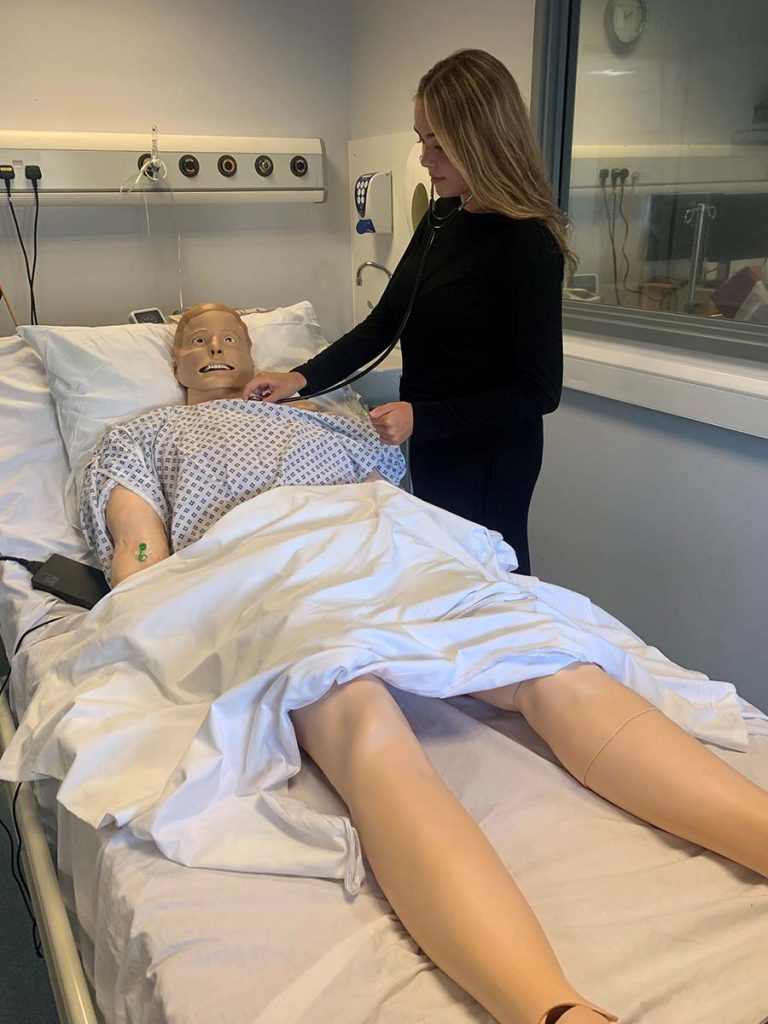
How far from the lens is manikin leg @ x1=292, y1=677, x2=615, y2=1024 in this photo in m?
0.73

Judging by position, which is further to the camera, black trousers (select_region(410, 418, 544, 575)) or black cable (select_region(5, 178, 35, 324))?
black cable (select_region(5, 178, 35, 324))

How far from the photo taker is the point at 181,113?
238 cm

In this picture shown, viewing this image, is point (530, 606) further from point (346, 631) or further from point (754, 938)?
point (754, 938)

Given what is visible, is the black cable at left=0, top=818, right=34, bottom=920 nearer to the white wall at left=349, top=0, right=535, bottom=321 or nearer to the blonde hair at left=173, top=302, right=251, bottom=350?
the blonde hair at left=173, top=302, right=251, bottom=350

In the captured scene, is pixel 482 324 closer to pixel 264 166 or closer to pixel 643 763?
pixel 643 763

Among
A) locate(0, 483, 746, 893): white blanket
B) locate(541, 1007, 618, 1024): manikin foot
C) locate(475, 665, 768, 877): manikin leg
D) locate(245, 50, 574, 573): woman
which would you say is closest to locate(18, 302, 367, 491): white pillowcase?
locate(245, 50, 574, 573): woman

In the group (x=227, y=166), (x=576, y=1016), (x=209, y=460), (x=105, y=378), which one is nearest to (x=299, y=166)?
(x=227, y=166)

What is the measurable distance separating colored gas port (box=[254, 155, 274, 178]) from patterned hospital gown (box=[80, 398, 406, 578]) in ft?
3.46

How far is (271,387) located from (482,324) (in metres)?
0.50

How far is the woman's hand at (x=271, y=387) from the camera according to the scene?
179 cm

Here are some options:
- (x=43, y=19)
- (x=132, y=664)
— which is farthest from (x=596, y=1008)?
(x=43, y=19)

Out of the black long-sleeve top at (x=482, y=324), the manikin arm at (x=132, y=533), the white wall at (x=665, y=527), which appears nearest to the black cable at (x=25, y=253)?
the manikin arm at (x=132, y=533)

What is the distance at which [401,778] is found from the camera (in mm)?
920

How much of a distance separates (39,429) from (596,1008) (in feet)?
5.34
